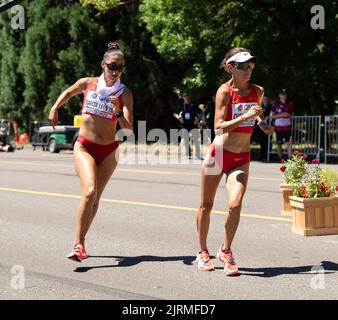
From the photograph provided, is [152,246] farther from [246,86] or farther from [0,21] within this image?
[0,21]

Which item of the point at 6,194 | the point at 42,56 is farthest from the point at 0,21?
the point at 6,194

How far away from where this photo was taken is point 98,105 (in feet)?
25.7

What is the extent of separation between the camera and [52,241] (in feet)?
29.0

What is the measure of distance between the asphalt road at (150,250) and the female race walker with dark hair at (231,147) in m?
0.40

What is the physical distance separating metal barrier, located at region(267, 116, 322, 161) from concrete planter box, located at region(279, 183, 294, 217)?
1167 centimetres

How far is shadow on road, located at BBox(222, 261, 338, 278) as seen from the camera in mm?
7070

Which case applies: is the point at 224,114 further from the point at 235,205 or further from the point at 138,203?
the point at 138,203

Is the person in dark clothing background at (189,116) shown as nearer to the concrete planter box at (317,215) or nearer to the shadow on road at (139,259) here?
the concrete planter box at (317,215)

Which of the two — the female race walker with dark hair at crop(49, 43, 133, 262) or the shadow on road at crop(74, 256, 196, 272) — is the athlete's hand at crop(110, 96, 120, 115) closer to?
the female race walker with dark hair at crop(49, 43, 133, 262)

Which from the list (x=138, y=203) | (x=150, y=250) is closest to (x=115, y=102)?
(x=150, y=250)

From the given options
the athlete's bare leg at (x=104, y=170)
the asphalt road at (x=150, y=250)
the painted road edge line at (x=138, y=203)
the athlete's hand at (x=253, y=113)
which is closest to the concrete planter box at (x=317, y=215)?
the asphalt road at (x=150, y=250)

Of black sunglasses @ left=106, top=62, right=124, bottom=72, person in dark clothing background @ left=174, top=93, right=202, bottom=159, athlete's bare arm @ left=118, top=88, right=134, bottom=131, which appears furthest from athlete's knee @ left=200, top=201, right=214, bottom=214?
person in dark clothing background @ left=174, top=93, right=202, bottom=159

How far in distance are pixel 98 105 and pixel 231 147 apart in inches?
59.9

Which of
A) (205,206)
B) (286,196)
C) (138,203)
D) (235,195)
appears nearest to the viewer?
(235,195)
